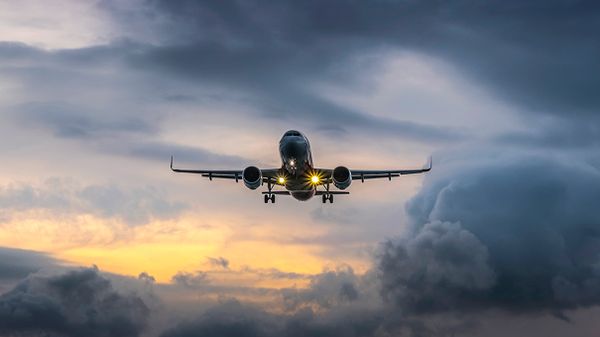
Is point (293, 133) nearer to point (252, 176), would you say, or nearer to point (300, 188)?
point (252, 176)

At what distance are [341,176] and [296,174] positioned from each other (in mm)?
5084

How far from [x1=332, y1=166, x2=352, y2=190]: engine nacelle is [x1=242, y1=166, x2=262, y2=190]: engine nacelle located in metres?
8.72

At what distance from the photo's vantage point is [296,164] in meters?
95.1

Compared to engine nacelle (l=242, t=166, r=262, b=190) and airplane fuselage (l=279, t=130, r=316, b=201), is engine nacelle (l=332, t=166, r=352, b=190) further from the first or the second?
engine nacelle (l=242, t=166, r=262, b=190)

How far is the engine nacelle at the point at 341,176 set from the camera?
98688 mm

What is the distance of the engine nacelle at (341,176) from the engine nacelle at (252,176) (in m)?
8.72

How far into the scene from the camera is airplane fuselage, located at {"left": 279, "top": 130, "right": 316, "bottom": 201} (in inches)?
3644

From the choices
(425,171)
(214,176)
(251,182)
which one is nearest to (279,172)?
(251,182)

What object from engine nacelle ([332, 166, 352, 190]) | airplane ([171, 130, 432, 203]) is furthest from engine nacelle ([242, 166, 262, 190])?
engine nacelle ([332, 166, 352, 190])

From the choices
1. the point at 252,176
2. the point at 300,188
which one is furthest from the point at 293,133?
the point at 300,188

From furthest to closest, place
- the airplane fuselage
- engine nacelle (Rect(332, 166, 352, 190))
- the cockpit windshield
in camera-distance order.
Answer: engine nacelle (Rect(332, 166, 352, 190)) → the cockpit windshield → the airplane fuselage

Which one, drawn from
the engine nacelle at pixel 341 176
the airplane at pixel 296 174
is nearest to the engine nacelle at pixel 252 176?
the airplane at pixel 296 174

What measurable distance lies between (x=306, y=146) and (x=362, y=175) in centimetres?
1796

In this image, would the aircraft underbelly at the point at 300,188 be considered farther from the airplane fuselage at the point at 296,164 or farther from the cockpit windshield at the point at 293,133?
the cockpit windshield at the point at 293,133
